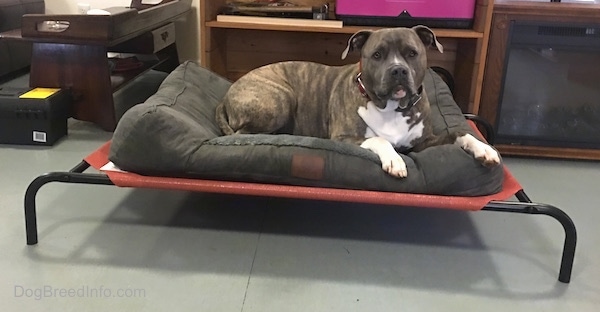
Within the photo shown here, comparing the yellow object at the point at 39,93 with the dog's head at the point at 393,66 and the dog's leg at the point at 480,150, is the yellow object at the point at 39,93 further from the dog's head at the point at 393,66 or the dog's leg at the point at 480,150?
the dog's leg at the point at 480,150

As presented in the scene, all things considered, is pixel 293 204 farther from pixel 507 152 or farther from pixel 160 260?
pixel 507 152

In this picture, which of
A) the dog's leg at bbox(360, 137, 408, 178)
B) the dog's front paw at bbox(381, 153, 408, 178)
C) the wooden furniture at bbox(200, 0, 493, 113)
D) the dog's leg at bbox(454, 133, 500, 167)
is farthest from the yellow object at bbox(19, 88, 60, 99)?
the dog's leg at bbox(454, 133, 500, 167)

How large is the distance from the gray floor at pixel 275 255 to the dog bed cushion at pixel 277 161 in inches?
9.5

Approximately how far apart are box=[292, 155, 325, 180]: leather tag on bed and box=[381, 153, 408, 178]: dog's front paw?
0.20 m

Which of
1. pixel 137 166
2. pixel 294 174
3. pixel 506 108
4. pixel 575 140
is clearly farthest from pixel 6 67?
pixel 575 140

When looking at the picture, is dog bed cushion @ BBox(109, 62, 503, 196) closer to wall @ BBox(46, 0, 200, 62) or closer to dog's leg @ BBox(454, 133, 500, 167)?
Result: dog's leg @ BBox(454, 133, 500, 167)

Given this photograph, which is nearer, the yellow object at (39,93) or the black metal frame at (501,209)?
the black metal frame at (501,209)

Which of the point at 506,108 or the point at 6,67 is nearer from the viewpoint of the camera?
the point at 506,108

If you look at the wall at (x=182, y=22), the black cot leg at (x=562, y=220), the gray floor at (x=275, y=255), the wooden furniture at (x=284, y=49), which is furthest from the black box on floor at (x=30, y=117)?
the black cot leg at (x=562, y=220)

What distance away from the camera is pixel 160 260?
6.24 feet

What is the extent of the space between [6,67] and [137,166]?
2.34 meters

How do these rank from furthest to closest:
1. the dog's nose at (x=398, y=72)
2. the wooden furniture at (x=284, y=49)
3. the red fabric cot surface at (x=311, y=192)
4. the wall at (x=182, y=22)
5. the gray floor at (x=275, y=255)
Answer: the wall at (x=182, y=22) → the wooden furniture at (x=284, y=49) → the dog's nose at (x=398, y=72) → the red fabric cot surface at (x=311, y=192) → the gray floor at (x=275, y=255)

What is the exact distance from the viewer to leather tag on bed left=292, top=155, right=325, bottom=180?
6.30 feet

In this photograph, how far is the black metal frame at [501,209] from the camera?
1811mm
